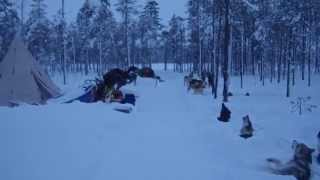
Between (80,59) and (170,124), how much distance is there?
2865 inches

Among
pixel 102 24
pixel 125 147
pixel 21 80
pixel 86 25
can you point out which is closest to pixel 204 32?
pixel 102 24

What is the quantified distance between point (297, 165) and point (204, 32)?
142 ft

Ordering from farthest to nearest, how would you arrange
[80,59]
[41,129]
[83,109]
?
[80,59] < [83,109] < [41,129]

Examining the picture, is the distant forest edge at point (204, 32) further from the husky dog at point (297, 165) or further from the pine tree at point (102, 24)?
the husky dog at point (297, 165)

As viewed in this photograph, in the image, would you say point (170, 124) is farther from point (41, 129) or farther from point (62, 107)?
point (41, 129)

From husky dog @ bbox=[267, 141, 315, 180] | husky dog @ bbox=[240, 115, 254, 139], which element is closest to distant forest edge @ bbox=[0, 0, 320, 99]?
husky dog @ bbox=[240, 115, 254, 139]

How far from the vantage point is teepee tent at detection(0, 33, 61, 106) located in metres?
23.9

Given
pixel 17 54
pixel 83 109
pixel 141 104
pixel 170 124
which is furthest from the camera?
pixel 17 54

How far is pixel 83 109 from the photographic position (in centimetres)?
1317

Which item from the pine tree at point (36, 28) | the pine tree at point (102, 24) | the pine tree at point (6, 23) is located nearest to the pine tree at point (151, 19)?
the pine tree at point (102, 24)

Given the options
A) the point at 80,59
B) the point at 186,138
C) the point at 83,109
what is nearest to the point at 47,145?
the point at 83,109

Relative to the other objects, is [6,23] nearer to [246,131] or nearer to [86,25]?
[86,25]

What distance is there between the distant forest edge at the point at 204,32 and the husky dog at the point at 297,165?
50.1 feet

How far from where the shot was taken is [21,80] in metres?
24.6
